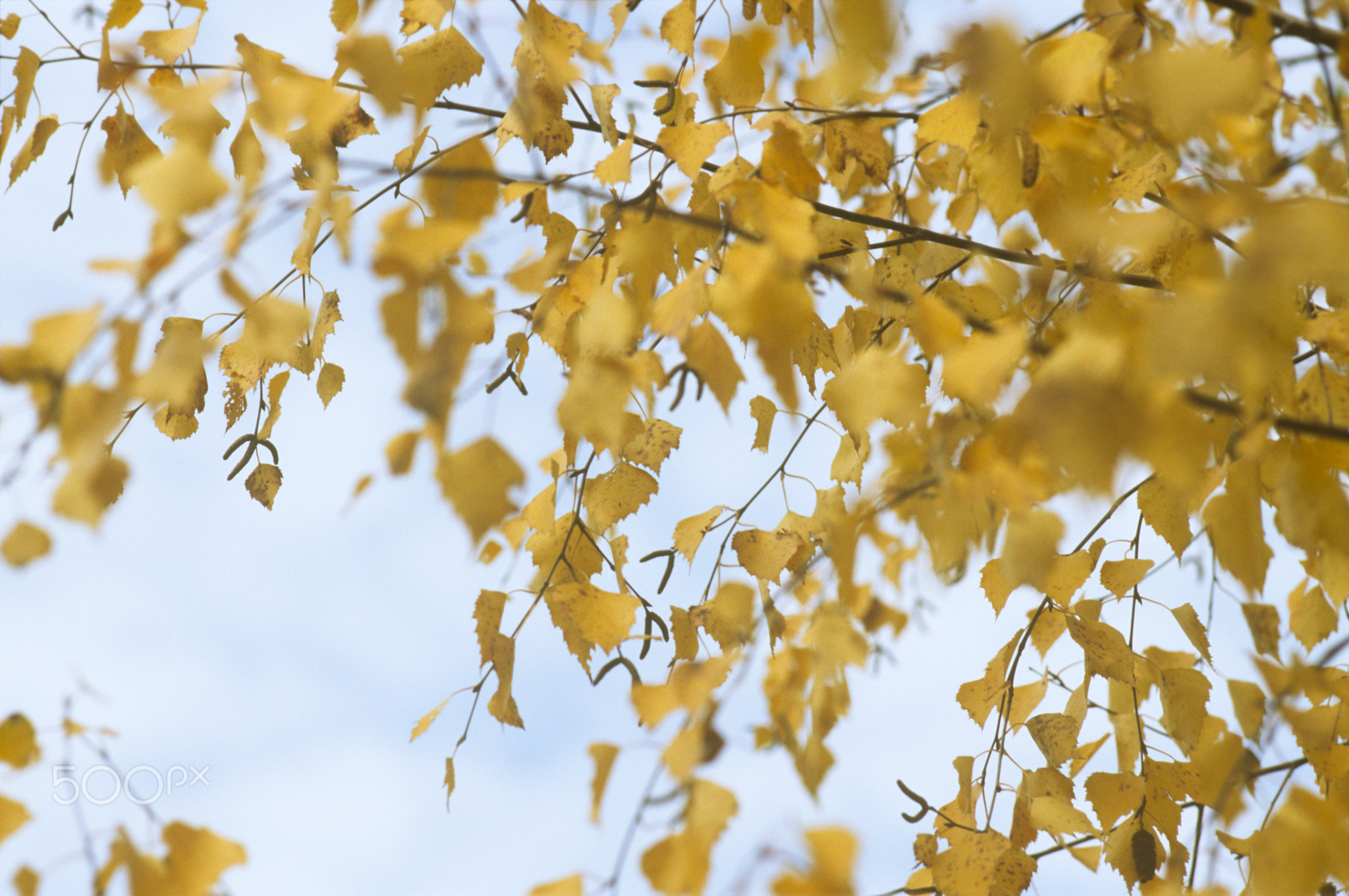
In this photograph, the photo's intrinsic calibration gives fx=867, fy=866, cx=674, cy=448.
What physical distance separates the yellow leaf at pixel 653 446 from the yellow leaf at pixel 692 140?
1.00ft

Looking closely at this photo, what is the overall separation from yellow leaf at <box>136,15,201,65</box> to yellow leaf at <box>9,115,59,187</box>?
0.21m

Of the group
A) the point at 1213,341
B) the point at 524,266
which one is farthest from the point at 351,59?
the point at 1213,341

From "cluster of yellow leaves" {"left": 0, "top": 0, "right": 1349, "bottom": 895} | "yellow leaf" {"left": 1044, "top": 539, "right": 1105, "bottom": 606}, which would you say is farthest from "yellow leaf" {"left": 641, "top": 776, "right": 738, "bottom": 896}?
"yellow leaf" {"left": 1044, "top": 539, "right": 1105, "bottom": 606}

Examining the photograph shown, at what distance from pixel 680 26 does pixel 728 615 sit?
68 cm

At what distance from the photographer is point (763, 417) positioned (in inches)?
43.1

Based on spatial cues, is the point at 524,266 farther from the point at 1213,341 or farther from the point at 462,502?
the point at 1213,341

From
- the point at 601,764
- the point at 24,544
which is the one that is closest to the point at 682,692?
the point at 601,764

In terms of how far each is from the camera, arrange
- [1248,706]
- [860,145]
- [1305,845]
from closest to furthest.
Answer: [1305,845] < [1248,706] < [860,145]

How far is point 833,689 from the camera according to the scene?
700mm

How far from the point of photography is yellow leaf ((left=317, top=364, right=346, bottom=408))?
3.54ft

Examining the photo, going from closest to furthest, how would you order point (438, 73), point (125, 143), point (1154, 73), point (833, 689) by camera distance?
point (1154, 73), point (833, 689), point (438, 73), point (125, 143)

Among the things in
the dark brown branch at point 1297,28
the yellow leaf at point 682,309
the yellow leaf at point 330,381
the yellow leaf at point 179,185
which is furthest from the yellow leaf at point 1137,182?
the yellow leaf at point 330,381

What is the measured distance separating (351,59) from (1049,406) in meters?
0.43

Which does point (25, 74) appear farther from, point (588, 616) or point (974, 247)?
point (974, 247)
